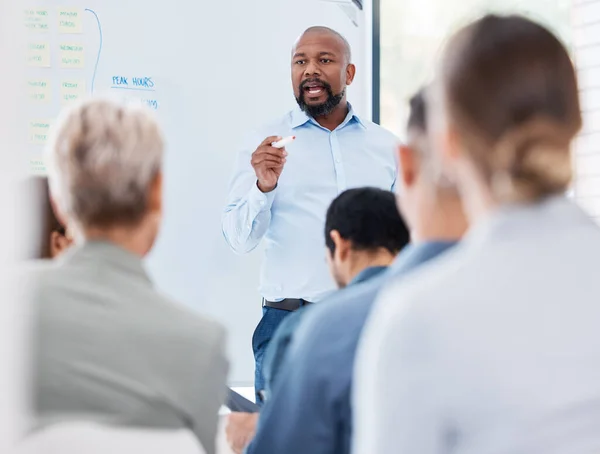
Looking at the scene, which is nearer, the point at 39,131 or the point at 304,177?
the point at 304,177

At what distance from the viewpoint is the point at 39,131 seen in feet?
10.2

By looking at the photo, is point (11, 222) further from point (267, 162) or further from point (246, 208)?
point (246, 208)

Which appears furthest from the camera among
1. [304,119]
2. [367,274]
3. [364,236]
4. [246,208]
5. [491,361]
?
[304,119]

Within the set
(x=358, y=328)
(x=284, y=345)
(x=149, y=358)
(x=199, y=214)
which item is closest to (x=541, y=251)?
(x=358, y=328)

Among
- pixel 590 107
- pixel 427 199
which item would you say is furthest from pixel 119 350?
pixel 590 107

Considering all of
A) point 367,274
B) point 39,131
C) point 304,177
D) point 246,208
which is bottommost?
point 367,274

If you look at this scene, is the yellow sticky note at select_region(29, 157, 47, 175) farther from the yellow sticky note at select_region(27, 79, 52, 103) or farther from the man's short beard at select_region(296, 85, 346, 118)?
the man's short beard at select_region(296, 85, 346, 118)

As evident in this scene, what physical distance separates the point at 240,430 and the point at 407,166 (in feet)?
2.25

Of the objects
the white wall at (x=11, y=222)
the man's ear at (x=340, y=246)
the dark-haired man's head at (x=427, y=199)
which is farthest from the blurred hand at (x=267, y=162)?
the white wall at (x=11, y=222)

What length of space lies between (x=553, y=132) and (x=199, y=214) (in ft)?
8.37

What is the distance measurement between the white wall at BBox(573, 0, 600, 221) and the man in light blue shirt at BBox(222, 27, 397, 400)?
1.07 meters

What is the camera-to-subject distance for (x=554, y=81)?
841mm

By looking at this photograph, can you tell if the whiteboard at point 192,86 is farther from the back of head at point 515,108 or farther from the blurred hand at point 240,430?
the back of head at point 515,108

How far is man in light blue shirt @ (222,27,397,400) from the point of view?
2.84 m
